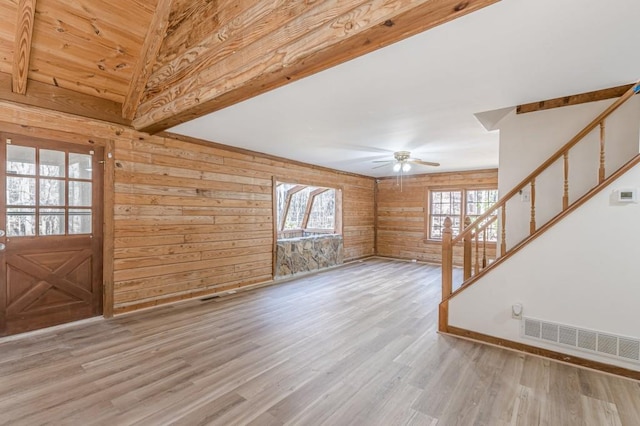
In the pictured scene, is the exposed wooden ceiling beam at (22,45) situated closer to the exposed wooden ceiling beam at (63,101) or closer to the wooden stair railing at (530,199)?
the exposed wooden ceiling beam at (63,101)

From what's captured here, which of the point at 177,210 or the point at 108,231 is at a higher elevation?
the point at 177,210

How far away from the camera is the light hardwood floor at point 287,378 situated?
6.44ft

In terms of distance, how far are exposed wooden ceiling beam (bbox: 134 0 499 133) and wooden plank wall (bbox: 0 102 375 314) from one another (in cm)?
118

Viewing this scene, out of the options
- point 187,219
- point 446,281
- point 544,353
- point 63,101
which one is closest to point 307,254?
point 187,219

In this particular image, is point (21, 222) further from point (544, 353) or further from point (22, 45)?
point (544, 353)

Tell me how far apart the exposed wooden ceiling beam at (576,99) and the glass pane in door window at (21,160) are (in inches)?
210

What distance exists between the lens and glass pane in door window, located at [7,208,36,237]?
121 inches

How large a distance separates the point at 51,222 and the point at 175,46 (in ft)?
7.84

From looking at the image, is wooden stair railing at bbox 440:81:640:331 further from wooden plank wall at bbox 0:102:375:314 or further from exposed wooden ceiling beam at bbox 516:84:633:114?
wooden plank wall at bbox 0:102:375:314

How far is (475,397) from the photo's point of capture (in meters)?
2.16

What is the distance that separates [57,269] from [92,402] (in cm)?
197

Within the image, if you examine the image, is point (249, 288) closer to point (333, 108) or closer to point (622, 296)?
point (333, 108)

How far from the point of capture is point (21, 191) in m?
3.13

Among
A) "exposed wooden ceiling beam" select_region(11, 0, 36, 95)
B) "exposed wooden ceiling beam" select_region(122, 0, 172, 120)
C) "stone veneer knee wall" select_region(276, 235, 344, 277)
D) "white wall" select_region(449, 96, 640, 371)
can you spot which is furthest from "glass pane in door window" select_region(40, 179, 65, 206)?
"white wall" select_region(449, 96, 640, 371)
